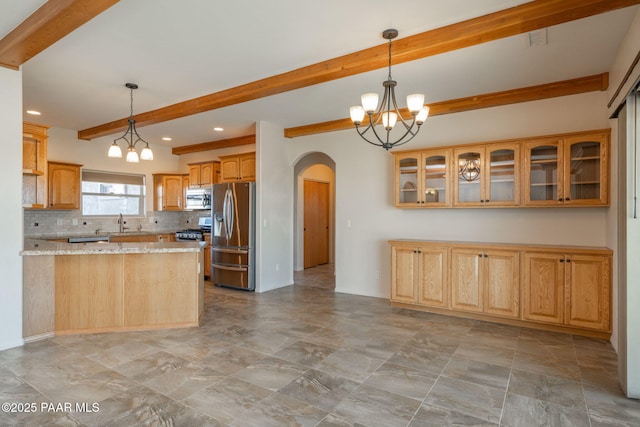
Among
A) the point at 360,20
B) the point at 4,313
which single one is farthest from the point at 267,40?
the point at 4,313

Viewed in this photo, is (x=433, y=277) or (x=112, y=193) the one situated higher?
(x=112, y=193)

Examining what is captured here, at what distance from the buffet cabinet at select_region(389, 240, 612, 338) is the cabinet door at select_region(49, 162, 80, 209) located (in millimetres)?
5622

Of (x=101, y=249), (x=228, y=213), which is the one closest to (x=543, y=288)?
(x=228, y=213)

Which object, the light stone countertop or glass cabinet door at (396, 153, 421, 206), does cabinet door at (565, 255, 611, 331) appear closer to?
glass cabinet door at (396, 153, 421, 206)

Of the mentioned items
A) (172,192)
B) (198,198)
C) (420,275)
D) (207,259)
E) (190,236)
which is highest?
(172,192)

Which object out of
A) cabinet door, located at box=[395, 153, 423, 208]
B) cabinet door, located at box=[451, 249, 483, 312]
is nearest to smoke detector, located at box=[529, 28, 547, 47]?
cabinet door, located at box=[395, 153, 423, 208]

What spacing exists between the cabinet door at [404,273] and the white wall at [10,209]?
4.27 metres

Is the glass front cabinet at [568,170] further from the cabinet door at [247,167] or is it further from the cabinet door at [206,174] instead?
the cabinet door at [206,174]

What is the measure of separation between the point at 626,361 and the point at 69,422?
3.84 metres

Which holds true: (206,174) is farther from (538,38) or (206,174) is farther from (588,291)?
(588,291)

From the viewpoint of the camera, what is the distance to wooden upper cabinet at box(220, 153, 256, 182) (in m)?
6.21

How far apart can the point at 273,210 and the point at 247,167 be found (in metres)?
0.91

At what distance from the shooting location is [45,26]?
2.71 metres

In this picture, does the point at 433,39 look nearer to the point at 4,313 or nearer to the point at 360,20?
the point at 360,20
